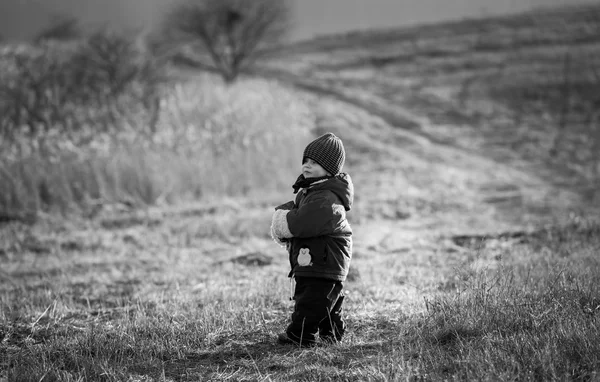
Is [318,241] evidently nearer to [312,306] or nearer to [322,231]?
[322,231]

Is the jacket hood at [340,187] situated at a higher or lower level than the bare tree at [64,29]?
lower

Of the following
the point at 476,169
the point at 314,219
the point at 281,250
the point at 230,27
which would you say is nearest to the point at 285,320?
the point at 314,219

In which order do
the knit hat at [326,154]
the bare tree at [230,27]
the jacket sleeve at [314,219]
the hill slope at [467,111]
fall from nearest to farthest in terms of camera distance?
the jacket sleeve at [314,219] → the knit hat at [326,154] → the hill slope at [467,111] → the bare tree at [230,27]

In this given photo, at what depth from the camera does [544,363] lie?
3463 millimetres

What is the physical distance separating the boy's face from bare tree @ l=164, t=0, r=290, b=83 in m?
25.9

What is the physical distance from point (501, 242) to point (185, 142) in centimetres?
723

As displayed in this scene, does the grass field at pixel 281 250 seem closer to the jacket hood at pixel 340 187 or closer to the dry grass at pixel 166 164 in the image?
the dry grass at pixel 166 164

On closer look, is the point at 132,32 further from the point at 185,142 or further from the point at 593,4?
the point at 593,4

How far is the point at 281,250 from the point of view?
822cm

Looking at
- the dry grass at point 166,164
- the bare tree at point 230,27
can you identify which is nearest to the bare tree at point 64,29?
the bare tree at point 230,27

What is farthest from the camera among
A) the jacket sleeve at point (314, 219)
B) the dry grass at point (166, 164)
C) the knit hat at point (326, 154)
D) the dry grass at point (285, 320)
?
the dry grass at point (166, 164)

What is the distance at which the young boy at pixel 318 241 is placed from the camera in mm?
4062

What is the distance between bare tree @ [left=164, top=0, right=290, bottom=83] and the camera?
29734mm

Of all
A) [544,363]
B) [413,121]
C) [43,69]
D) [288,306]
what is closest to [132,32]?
[43,69]
